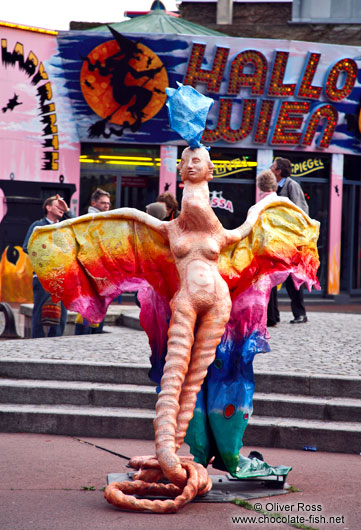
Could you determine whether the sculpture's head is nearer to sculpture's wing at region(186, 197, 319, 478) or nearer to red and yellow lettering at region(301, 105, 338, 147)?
sculpture's wing at region(186, 197, 319, 478)

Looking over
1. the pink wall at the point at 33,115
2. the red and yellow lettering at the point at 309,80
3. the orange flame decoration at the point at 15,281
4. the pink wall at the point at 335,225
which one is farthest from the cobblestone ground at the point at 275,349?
the red and yellow lettering at the point at 309,80

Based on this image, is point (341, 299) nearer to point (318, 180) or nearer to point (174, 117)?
point (318, 180)

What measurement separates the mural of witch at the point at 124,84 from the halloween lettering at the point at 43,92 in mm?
664

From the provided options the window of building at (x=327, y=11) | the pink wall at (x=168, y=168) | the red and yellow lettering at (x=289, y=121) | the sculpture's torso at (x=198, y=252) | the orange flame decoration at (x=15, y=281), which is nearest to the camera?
the sculpture's torso at (x=198, y=252)

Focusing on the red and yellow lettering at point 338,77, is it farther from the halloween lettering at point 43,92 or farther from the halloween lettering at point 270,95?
the halloween lettering at point 43,92

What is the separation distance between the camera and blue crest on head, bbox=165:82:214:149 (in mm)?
4660

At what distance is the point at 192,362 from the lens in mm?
4613

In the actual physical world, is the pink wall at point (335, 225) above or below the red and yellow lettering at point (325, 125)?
below

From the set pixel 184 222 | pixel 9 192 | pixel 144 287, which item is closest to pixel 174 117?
pixel 184 222

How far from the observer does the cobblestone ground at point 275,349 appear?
7723 mm

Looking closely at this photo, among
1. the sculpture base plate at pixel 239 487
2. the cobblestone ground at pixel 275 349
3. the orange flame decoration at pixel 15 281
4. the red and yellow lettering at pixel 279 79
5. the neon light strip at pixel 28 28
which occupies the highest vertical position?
the neon light strip at pixel 28 28

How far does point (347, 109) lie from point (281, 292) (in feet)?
12.5

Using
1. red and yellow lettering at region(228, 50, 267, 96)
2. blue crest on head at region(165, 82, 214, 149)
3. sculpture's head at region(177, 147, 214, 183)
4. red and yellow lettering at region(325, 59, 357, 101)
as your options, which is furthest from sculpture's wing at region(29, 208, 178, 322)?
red and yellow lettering at region(325, 59, 357, 101)

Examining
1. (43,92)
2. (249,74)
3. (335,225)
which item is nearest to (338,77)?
(249,74)
